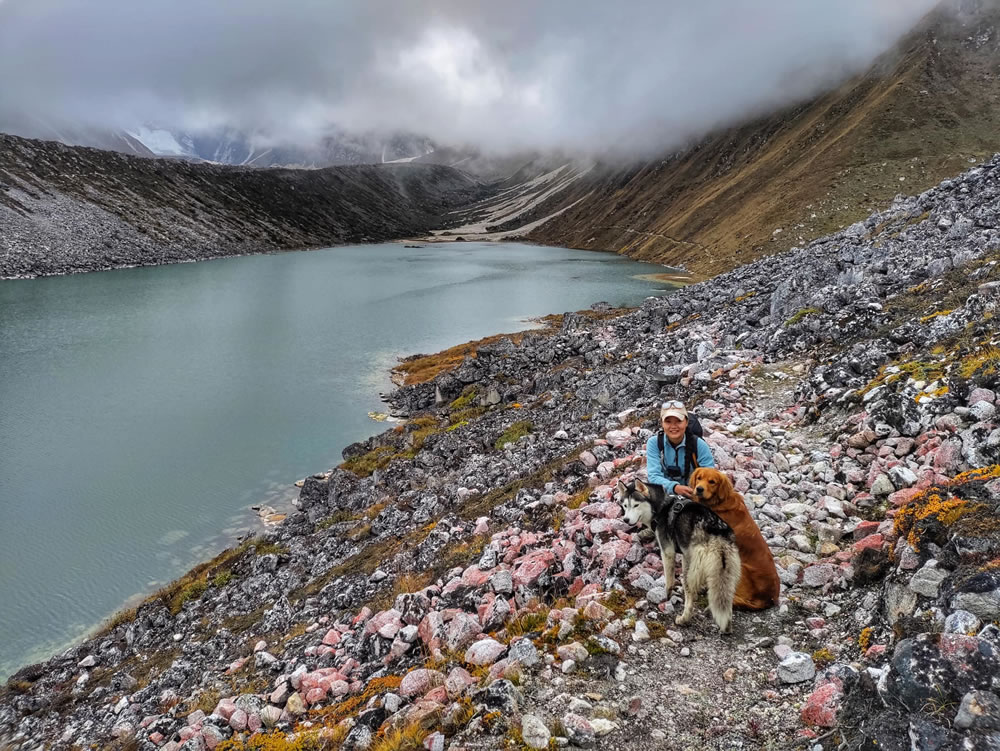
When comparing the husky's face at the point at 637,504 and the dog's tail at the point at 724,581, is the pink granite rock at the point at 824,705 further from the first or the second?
the husky's face at the point at 637,504

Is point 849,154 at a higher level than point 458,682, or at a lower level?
higher

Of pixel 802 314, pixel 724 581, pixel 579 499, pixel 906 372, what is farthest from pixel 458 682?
pixel 802 314

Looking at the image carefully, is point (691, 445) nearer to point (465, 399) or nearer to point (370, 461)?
point (370, 461)

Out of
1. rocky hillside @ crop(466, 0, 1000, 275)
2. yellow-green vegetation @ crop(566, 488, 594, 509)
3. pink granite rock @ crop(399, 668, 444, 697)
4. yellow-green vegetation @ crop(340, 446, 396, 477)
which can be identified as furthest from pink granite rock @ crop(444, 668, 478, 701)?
rocky hillside @ crop(466, 0, 1000, 275)

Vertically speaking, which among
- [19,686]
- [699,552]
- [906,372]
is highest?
[906,372]

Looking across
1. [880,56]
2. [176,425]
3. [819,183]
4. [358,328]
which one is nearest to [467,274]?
[358,328]

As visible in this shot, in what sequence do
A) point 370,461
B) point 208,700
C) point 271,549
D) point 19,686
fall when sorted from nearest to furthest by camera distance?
point 208,700, point 19,686, point 271,549, point 370,461

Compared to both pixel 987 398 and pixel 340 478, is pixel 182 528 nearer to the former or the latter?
pixel 340 478

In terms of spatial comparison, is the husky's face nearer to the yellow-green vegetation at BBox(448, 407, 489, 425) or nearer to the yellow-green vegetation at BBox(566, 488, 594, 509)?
the yellow-green vegetation at BBox(566, 488, 594, 509)
